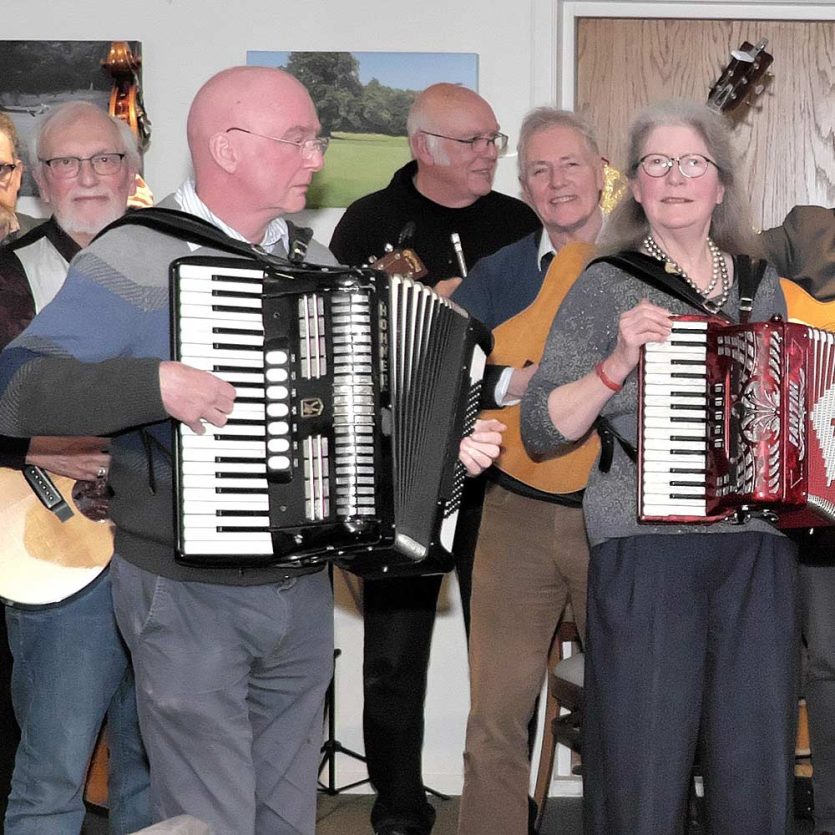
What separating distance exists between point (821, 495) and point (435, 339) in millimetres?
805

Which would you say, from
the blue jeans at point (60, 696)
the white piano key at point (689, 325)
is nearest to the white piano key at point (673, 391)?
the white piano key at point (689, 325)

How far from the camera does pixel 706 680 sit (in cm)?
276

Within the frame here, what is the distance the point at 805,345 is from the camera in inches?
106

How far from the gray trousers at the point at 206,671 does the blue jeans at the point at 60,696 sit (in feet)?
1.76

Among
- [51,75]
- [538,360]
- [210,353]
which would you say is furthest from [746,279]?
[51,75]

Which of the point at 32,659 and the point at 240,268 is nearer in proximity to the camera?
the point at 240,268

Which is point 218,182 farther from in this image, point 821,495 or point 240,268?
point 821,495

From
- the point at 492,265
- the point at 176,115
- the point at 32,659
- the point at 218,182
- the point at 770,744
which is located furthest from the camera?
the point at 176,115

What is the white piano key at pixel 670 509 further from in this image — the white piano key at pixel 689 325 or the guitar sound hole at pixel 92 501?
the guitar sound hole at pixel 92 501

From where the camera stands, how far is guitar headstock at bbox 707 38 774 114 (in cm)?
446

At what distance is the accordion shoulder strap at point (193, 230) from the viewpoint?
238cm

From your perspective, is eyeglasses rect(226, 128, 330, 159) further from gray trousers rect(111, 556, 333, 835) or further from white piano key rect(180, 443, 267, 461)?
gray trousers rect(111, 556, 333, 835)

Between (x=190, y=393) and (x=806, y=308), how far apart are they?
1.66 meters

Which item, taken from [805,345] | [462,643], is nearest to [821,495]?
[805,345]
